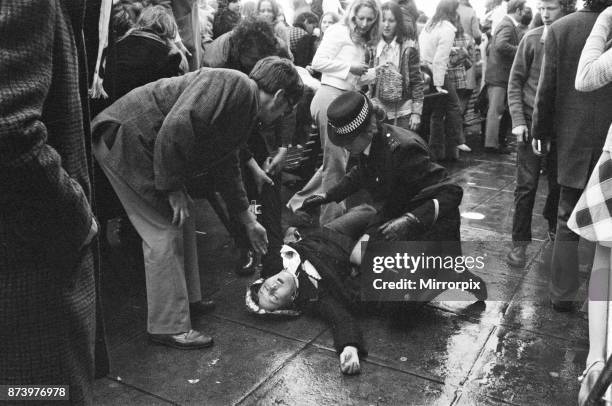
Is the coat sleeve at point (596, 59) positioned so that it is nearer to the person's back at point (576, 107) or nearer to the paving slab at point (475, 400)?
the person's back at point (576, 107)

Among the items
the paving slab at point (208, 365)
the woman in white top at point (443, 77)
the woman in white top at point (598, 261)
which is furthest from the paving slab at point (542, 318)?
the woman in white top at point (443, 77)

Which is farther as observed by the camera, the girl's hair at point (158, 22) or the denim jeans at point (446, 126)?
the denim jeans at point (446, 126)

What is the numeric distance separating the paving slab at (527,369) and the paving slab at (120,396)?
1.47m

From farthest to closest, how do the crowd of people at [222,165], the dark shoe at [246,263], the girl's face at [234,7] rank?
the girl's face at [234,7], the dark shoe at [246,263], the crowd of people at [222,165]

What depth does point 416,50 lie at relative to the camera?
5895mm

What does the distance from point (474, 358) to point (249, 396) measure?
1188 millimetres

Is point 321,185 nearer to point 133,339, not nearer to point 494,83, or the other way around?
point 133,339

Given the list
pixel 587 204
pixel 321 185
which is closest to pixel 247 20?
pixel 321 185

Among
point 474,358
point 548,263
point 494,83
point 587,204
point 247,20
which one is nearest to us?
point 587,204

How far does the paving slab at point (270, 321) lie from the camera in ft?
11.1

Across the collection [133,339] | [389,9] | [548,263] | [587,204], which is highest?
[389,9]

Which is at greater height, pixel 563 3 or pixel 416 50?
pixel 563 3

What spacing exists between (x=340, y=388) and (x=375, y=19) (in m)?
3.42

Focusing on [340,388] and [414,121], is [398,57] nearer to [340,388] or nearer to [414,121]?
[414,121]
